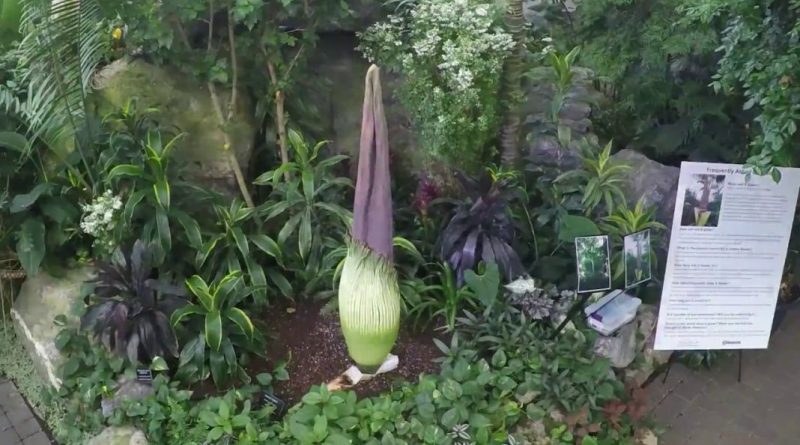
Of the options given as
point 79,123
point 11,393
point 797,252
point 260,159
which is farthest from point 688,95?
point 11,393

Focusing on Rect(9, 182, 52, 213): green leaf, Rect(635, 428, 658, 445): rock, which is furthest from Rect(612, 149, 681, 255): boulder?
Rect(9, 182, 52, 213): green leaf

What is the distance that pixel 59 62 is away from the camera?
3.27 metres

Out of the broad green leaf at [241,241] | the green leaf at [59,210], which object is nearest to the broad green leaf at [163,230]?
the broad green leaf at [241,241]

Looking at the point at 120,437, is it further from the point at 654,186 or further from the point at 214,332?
the point at 654,186

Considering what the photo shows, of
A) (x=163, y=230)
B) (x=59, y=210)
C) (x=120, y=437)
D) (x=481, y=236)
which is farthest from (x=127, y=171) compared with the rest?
(x=481, y=236)

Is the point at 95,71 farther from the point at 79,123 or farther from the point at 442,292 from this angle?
the point at 442,292

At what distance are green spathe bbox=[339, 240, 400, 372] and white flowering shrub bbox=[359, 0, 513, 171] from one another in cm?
88

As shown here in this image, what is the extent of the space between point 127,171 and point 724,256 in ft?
8.65

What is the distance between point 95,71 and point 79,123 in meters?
0.42

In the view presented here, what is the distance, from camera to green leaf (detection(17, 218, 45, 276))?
3312mm

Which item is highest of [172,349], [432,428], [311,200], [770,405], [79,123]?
[79,123]

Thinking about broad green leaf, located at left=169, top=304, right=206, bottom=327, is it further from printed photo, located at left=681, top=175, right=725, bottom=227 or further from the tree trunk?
printed photo, located at left=681, top=175, right=725, bottom=227

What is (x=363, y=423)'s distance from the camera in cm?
280

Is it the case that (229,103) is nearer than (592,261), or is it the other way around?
(592,261)
